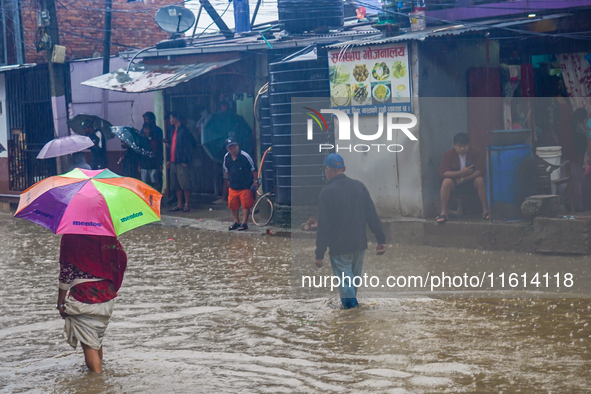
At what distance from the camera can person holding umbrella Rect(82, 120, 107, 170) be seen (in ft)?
51.7

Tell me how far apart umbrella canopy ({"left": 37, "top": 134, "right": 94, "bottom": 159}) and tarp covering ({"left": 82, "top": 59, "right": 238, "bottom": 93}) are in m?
4.36

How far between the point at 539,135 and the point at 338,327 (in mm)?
6608

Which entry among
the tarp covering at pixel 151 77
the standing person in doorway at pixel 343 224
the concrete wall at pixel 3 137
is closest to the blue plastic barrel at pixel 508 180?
the standing person in doorway at pixel 343 224

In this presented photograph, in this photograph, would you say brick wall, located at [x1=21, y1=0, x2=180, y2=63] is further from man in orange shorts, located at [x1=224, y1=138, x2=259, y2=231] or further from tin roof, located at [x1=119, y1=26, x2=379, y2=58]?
man in orange shorts, located at [x1=224, y1=138, x2=259, y2=231]

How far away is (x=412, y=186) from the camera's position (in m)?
10.5

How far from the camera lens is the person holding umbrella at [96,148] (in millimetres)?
15758

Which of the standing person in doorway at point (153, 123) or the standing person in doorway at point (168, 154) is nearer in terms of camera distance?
the standing person in doorway at point (153, 123)

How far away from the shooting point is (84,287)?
5.14 meters

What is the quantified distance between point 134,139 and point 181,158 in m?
1.05

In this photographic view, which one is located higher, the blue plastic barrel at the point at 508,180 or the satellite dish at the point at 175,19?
the satellite dish at the point at 175,19

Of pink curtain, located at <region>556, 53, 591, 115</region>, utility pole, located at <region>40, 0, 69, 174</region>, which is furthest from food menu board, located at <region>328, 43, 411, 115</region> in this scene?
utility pole, located at <region>40, 0, 69, 174</region>

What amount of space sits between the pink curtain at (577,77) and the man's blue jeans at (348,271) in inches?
237

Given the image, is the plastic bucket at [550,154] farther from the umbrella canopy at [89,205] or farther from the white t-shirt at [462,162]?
the umbrella canopy at [89,205]

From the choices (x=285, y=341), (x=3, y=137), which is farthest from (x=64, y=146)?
(x=3, y=137)
